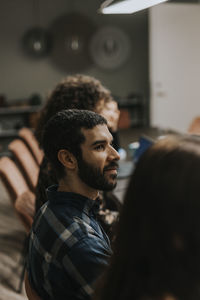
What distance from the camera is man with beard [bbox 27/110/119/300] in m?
0.92

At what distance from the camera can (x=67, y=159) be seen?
3.75 ft

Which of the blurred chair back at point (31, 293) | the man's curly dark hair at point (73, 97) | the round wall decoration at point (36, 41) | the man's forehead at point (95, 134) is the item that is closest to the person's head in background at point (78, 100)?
the man's curly dark hair at point (73, 97)

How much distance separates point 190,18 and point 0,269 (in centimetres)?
441

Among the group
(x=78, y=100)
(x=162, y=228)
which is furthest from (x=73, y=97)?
(x=162, y=228)

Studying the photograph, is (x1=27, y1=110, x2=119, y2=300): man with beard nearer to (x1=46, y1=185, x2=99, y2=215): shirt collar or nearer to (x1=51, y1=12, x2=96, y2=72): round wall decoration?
(x1=46, y1=185, x2=99, y2=215): shirt collar

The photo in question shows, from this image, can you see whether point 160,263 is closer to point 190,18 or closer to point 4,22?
point 190,18

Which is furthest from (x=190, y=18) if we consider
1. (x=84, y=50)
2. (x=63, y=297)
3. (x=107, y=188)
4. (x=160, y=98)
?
(x=63, y=297)

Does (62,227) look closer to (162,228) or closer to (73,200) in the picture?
(73,200)

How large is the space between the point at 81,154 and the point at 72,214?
0.21 meters

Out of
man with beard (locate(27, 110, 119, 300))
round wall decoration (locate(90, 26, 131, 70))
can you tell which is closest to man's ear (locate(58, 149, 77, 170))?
man with beard (locate(27, 110, 119, 300))

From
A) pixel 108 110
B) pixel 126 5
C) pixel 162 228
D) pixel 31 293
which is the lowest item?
pixel 31 293

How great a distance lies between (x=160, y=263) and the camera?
0.60 metres

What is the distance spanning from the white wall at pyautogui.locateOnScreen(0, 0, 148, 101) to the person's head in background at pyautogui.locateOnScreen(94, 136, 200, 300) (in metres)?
6.02

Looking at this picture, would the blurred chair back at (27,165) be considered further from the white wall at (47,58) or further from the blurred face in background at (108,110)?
the white wall at (47,58)
